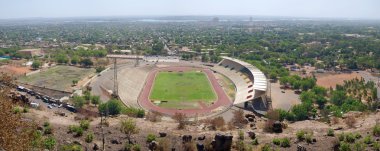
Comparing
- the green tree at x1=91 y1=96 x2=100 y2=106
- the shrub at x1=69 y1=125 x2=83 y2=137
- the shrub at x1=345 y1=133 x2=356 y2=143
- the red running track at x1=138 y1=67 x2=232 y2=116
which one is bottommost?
the red running track at x1=138 y1=67 x2=232 y2=116

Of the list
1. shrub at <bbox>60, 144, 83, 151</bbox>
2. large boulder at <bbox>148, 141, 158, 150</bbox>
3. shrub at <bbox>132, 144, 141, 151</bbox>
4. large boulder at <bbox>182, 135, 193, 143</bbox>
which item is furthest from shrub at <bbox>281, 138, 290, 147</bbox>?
shrub at <bbox>60, 144, 83, 151</bbox>

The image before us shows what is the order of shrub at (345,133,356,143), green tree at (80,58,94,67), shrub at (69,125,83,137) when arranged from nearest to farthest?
1. shrub at (345,133,356,143)
2. shrub at (69,125,83,137)
3. green tree at (80,58,94,67)

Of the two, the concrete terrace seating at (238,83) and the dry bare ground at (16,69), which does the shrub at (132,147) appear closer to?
the concrete terrace seating at (238,83)

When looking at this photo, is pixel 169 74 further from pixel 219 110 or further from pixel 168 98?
pixel 219 110

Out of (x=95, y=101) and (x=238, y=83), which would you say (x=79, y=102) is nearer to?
(x=95, y=101)

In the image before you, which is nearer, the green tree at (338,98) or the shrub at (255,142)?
the shrub at (255,142)

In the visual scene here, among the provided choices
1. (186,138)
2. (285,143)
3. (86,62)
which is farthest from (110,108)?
(86,62)

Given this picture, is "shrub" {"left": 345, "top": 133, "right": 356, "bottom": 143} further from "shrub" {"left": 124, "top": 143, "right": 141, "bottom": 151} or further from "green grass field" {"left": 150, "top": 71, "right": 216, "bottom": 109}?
"green grass field" {"left": 150, "top": 71, "right": 216, "bottom": 109}

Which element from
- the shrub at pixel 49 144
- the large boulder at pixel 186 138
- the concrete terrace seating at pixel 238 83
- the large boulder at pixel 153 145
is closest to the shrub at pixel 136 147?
the large boulder at pixel 153 145
